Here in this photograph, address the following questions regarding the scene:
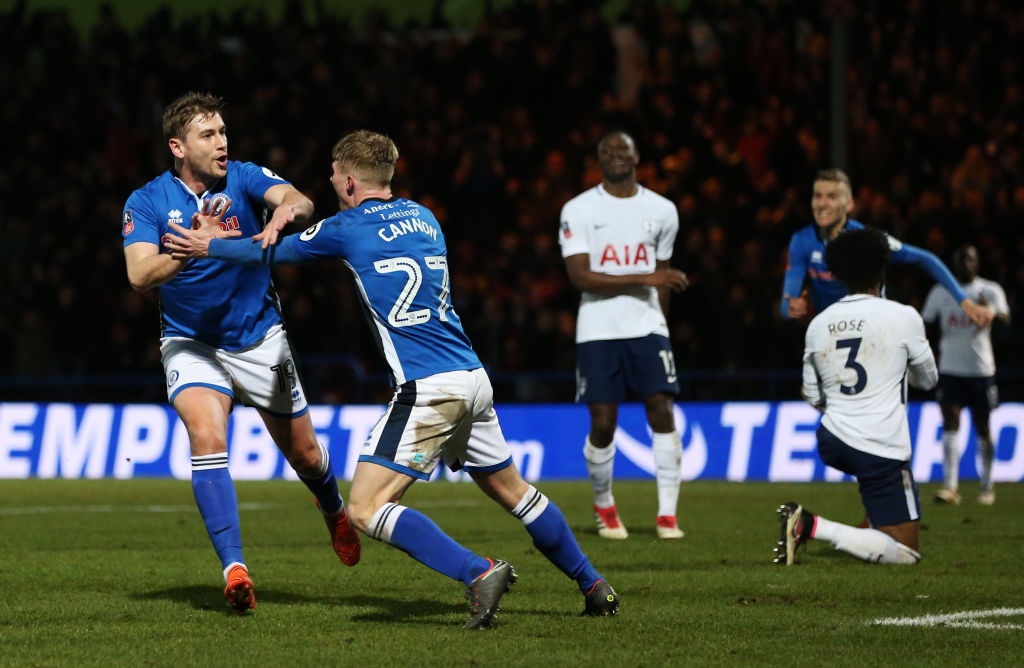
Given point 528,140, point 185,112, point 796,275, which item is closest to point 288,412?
point 185,112

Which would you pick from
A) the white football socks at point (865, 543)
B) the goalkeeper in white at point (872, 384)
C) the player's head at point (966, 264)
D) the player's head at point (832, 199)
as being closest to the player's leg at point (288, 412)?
the white football socks at point (865, 543)

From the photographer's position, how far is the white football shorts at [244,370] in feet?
24.2

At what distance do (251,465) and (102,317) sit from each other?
4.38 metres

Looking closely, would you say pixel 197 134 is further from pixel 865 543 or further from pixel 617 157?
pixel 865 543

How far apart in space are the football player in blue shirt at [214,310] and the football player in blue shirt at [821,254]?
12.8ft

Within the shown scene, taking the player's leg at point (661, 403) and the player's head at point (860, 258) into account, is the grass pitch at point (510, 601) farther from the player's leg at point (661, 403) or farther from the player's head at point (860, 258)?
the player's head at point (860, 258)

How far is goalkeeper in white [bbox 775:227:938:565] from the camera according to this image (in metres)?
8.44

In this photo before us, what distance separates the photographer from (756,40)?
21641mm

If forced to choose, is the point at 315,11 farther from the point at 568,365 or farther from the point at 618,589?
the point at 618,589

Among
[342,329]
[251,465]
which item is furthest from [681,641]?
[342,329]

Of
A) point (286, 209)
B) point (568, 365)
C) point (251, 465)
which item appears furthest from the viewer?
point (568, 365)

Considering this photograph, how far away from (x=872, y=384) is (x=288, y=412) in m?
3.18

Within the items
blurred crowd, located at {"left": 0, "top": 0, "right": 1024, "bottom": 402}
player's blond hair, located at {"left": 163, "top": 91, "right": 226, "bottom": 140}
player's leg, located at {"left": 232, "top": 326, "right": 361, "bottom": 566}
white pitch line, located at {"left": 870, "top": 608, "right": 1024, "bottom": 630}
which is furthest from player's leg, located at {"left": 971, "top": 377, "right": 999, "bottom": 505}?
player's blond hair, located at {"left": 163, "top": 91, "right": 226, "bottom": 140}

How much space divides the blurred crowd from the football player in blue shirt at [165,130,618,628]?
1069 cm
